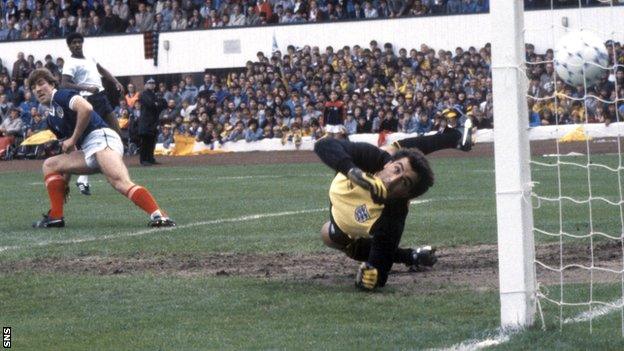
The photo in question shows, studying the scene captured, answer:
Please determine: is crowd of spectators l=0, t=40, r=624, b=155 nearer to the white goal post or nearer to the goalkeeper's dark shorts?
the goalkeeper's dark shorts

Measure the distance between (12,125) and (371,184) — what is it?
28.7 meters

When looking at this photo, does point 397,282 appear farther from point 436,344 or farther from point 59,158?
point 59,158

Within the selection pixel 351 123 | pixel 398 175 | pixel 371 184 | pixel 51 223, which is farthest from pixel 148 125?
pixel 371 184

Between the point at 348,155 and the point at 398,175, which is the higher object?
the point at 348,155

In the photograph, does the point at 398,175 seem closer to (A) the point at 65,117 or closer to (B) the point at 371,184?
(B) the point at 371,184

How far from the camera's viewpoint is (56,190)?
13656mm

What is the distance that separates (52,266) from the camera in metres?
10.2

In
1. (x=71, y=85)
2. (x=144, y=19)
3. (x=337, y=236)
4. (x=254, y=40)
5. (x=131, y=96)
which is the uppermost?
(x=144, y=19)

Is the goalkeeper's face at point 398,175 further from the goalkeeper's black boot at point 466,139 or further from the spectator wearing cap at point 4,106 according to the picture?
the spectator wearing cap at point 4,106

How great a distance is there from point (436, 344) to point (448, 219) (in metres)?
7.16

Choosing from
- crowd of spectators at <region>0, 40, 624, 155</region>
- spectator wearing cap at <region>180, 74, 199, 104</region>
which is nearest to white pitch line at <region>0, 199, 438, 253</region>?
crowd of spectators at <region>0, 40, 624, 155</region>

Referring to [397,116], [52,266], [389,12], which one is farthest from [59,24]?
[52,266]

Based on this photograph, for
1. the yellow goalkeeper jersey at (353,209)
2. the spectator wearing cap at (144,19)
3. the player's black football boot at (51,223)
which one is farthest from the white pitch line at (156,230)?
the spectator wearing cap at (144,19)

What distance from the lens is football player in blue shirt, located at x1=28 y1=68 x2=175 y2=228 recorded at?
42.8 ft
